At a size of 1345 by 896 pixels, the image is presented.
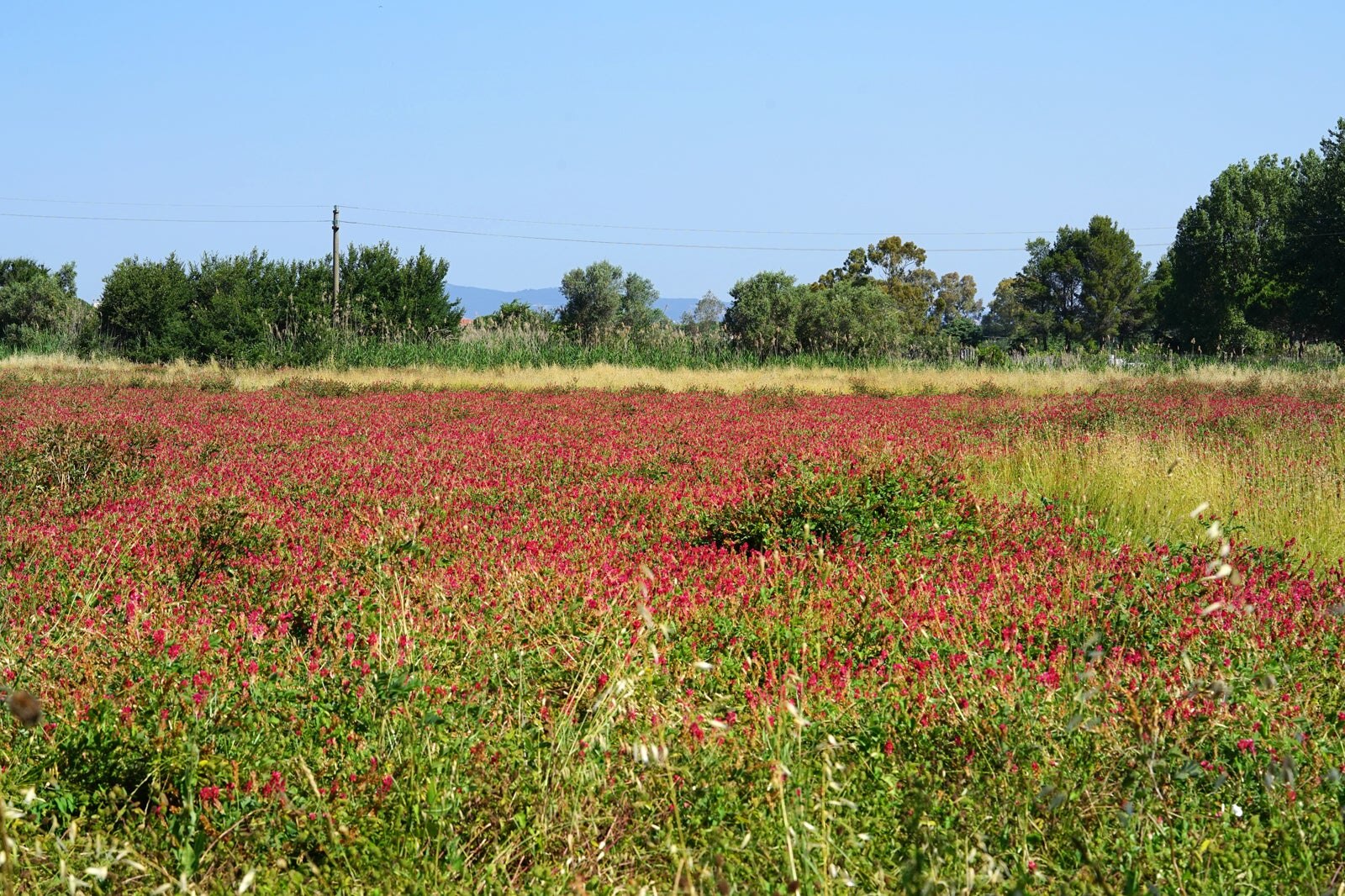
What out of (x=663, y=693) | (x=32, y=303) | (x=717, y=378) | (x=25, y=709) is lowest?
(x=663, y=693)

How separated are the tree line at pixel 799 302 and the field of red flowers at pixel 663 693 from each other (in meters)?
28.5

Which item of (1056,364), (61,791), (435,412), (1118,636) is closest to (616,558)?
(1118,636)

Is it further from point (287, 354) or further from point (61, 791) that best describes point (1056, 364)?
point (61, 791)

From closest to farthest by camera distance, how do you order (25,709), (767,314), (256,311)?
(25,709), (256,311), (767,314)

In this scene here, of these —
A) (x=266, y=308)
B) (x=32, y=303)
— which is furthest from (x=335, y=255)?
(x=32, y=303)

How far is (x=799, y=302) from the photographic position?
152 ft

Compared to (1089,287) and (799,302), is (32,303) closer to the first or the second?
(799,302)

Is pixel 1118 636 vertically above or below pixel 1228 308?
below

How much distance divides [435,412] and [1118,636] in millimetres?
12658

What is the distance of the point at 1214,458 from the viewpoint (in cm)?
930

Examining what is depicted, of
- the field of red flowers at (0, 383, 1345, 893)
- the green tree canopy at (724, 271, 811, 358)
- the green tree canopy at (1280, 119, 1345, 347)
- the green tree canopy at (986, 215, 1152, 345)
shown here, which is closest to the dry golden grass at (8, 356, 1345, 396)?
the green tree canopy at (724, 271, 811, 358)

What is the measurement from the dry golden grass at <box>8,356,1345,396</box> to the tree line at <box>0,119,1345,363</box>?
568cm

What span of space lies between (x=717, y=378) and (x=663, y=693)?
2399 centimetres

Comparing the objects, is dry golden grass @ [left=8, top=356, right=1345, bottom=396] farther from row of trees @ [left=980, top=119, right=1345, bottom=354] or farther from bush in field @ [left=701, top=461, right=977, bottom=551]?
row of trees @ [left=980, top=119, right=1345, bottom=354]
